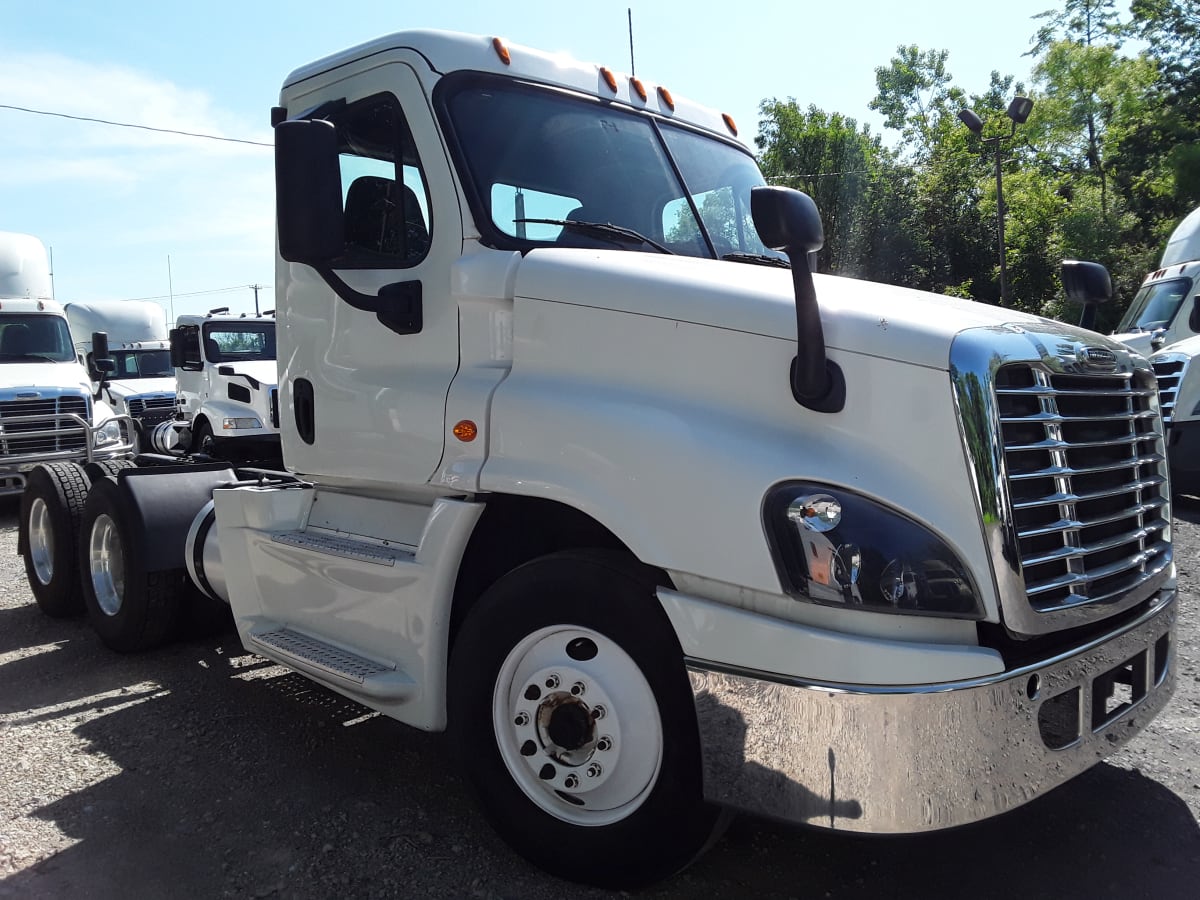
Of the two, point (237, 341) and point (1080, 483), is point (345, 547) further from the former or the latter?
point (237, 341)

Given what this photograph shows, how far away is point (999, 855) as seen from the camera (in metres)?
2.99

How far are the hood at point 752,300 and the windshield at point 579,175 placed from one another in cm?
24

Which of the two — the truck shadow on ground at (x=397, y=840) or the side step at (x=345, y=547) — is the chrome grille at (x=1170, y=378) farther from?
the side step at (x=345, y=547)

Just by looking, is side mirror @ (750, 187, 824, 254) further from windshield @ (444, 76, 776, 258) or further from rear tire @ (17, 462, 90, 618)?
rear tire @ (17, 462, 90, 618)

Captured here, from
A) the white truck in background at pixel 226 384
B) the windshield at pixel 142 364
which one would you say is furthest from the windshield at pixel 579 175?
the windshield at pixel 142 364

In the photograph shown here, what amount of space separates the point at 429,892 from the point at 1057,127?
154 ft

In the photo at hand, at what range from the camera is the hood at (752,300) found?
2398mm

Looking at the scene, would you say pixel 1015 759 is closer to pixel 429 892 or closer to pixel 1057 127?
pixel 429 892

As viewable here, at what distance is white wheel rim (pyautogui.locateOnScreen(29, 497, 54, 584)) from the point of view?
20.1 feet

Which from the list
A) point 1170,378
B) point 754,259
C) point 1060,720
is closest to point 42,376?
point 754,259

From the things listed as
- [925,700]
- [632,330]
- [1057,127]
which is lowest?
[925,700]

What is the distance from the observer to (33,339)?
39.9 ft

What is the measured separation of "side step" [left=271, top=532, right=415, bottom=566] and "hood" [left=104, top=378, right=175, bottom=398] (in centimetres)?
1383

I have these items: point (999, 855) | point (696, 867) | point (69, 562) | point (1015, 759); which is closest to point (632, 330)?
point (1015, 759)
